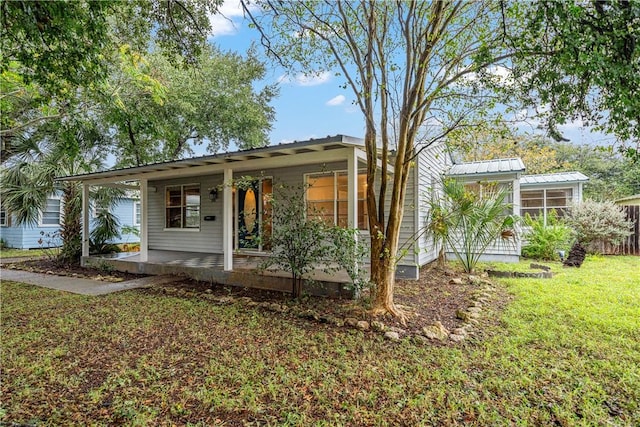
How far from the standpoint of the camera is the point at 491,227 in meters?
7.45

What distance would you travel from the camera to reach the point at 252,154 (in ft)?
19.1

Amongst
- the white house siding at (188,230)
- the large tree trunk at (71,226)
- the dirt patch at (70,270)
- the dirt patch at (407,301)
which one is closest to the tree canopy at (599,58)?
the dirt patch at (407,301)

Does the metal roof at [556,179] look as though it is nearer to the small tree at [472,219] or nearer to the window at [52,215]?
the small tree at [472,219]

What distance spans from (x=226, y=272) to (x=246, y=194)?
319 centimetres

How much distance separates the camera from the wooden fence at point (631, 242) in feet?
36.0

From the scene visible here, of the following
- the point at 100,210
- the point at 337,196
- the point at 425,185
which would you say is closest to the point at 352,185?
the point at 337,196

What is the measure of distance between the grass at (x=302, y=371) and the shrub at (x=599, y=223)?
6964 mm

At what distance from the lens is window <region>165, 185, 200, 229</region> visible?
401 inches

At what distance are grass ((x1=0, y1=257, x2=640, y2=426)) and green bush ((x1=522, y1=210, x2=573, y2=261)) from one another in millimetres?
5752

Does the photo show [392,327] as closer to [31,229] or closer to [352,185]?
[352,185]

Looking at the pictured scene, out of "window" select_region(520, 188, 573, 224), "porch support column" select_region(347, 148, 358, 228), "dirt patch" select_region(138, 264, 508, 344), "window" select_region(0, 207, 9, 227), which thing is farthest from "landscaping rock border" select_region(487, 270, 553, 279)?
"window" select_region(0, 207, 9, 227)

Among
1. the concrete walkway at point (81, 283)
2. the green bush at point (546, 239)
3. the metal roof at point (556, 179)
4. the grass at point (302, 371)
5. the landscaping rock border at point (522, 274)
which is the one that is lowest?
the grass at point (302, 371)

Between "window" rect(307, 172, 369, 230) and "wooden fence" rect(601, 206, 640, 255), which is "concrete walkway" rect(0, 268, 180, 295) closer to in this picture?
"window" rect(307, 172, 369, 230)

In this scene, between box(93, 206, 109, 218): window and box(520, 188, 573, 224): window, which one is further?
box(520, 188, 573, 224): window
